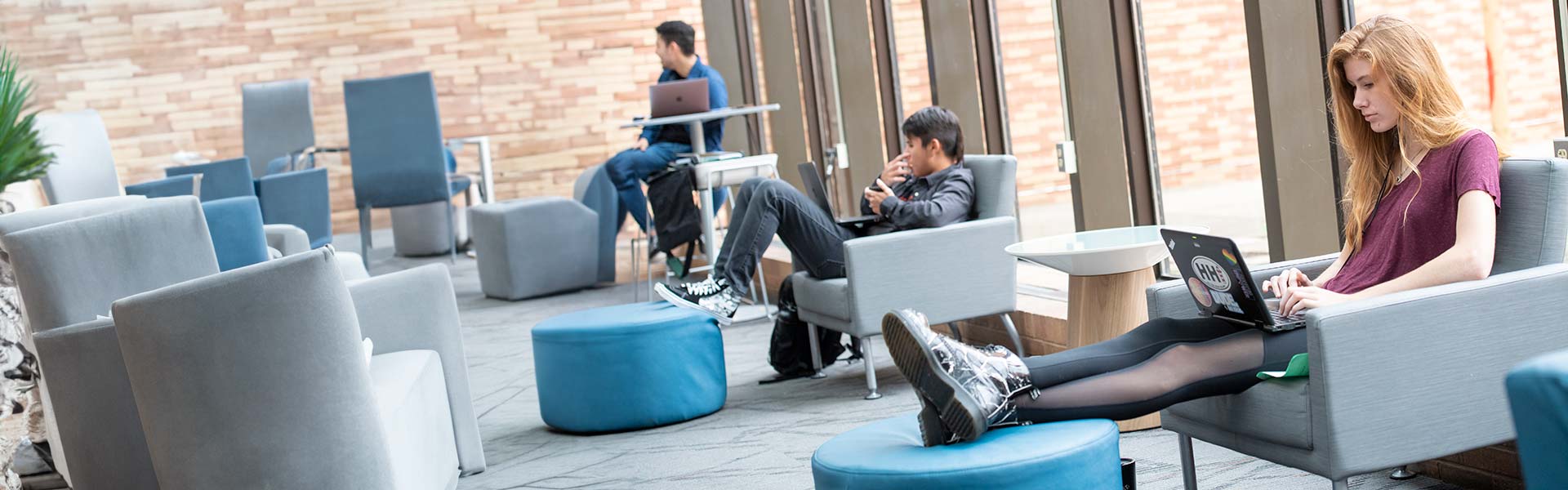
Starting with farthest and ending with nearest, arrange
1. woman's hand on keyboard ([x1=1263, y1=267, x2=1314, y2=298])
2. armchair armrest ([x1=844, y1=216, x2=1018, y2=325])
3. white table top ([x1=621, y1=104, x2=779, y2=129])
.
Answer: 1. white table top ([x1=621, y1=104, x2=779, y2=129])
2. armchair armrest ([x1=844, y1=216, x2=1018, y2=325])
3. woman's hand on keyboard ([x1=1263, y1=267, x2=1314, y2=298])

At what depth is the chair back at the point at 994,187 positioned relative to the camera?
168 inches

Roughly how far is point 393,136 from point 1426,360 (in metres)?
6.56

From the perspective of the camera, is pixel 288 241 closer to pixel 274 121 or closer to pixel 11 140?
pixel 11 140

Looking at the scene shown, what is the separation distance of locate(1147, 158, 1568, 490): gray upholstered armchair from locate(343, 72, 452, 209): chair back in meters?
6.25

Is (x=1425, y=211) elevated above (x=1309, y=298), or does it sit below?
above

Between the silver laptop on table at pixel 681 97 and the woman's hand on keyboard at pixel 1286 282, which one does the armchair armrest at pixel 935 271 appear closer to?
the woman's hand on keyboard at pixel 1286 282

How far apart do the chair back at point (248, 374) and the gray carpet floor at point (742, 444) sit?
1117 mm

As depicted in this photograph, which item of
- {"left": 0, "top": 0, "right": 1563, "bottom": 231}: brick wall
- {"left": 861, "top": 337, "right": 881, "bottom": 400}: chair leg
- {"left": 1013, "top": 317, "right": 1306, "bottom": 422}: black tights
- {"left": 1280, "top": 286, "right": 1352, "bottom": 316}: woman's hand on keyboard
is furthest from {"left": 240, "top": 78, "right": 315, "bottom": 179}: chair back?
{"left": 1280, "top": 286, "right": 1352, "bottom": 316}: woman's hand on keyboard

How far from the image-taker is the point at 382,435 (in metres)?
2.54

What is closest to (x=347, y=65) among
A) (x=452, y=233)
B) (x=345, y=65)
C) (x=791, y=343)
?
(x=345, y=65)

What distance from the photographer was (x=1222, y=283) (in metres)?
2.45

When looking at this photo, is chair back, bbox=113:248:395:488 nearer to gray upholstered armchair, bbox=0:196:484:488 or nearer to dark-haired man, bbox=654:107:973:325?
gray upholstered armchair, bbox=0:196:484:488

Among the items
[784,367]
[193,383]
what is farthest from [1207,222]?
[193,383]

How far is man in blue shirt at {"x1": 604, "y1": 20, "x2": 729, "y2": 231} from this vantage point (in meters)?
6.57
